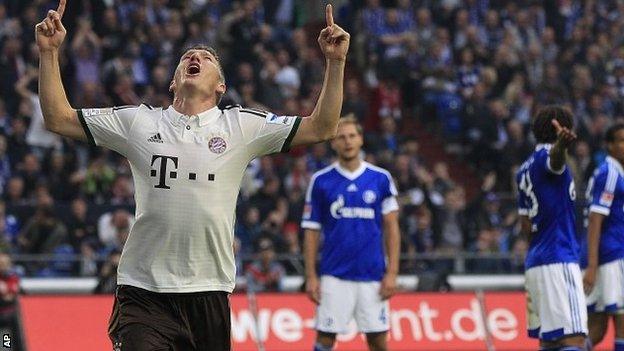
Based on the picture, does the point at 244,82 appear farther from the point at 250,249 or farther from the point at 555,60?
the point at 555,60

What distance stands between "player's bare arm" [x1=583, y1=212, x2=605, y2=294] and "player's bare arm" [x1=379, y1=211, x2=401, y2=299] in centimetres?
168

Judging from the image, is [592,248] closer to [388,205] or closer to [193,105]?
[388,205]

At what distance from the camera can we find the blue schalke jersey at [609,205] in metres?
11.2

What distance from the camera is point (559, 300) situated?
9914mm

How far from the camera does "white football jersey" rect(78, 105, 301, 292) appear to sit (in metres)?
7.15

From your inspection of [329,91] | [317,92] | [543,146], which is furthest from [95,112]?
[317,92]

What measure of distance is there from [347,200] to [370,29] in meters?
12.6

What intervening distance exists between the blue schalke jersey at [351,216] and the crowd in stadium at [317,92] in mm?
4168

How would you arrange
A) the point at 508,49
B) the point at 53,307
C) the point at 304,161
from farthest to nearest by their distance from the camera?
the point at 508,49 < the point at 304,161 < the point at 53,307

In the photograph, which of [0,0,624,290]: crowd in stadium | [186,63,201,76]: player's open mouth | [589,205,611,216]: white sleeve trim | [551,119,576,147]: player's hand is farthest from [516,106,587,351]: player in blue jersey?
[0,0,624,290]: crowd in stadium

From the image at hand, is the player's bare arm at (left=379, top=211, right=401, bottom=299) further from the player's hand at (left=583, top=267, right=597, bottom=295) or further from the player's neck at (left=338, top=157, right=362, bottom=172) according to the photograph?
the player's hand at (left=583, top=267, right=597, bottom=295)

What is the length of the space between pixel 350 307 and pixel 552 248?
8.01 feet

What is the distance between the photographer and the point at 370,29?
2433 centimetres

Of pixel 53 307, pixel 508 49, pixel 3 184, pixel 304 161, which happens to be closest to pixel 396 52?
pixel 508 49
